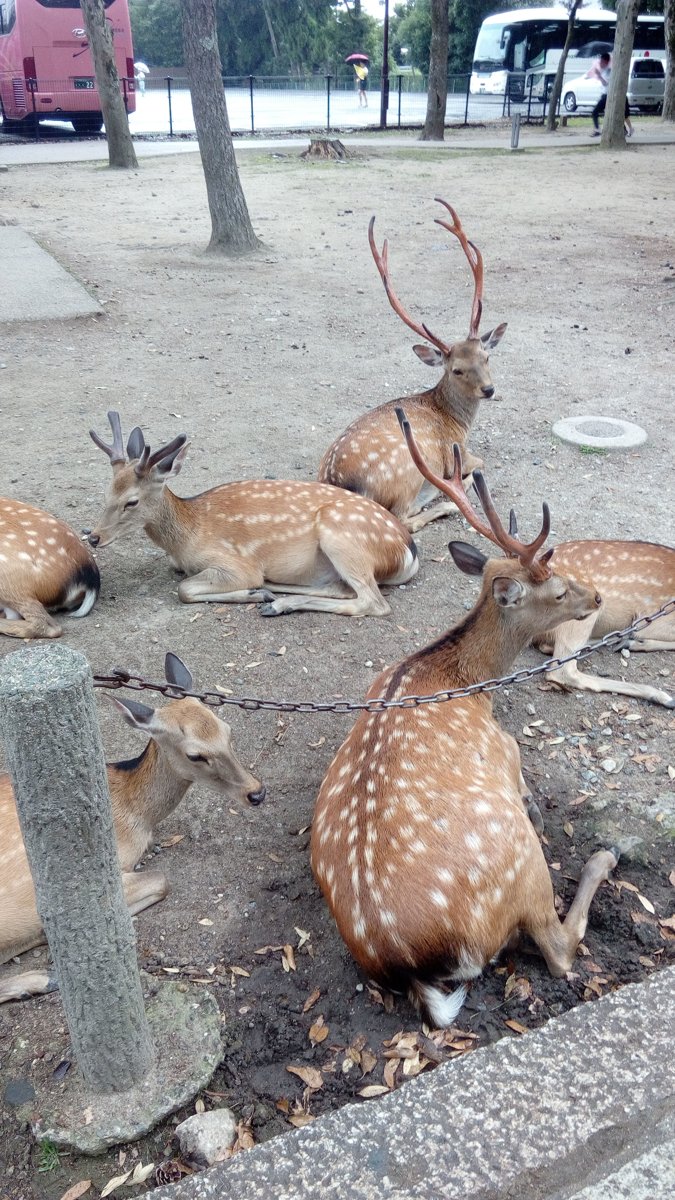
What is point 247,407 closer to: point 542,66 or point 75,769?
point 75,769

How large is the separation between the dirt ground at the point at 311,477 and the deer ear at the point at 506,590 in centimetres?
64

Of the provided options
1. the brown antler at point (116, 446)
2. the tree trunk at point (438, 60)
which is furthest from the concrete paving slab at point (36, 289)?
the tree trunk at point (438, 60)

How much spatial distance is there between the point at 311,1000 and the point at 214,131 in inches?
372

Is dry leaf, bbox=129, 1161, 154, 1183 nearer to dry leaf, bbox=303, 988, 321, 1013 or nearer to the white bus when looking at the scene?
dry leaf, bbox=303, 988, 321, 1013

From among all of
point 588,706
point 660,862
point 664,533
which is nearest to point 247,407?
point 664,533

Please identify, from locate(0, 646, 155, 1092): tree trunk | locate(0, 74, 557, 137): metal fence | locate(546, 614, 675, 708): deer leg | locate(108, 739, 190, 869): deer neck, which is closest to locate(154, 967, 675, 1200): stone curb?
locate(0, 646, 155, 1092): tree trunk

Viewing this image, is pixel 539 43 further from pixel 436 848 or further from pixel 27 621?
pixel 436 848

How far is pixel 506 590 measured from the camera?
10.6 feet

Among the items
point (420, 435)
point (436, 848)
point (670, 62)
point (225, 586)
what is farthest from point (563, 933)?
point (670, 62)

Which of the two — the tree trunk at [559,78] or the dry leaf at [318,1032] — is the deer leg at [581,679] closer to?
the dry leaf at [318,1032]

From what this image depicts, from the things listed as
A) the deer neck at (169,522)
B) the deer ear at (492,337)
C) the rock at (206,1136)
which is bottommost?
the rock at (206,1136)

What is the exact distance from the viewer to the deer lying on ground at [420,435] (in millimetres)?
5297

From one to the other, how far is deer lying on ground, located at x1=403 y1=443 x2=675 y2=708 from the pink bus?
20.3 metres

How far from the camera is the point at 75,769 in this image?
6.50 feet
